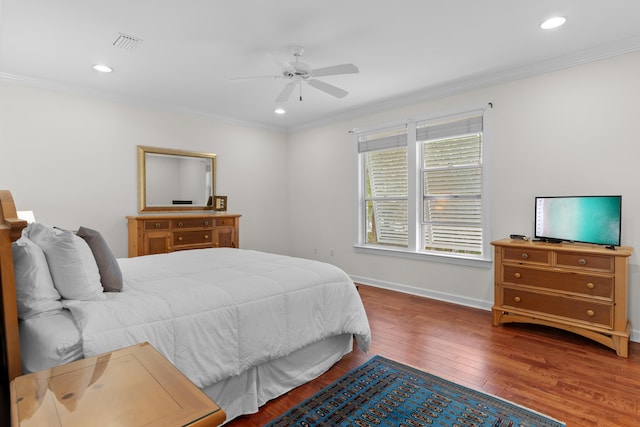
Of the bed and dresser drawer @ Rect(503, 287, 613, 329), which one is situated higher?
the bed

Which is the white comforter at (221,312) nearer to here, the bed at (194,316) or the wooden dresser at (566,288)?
the bed at (194,316)

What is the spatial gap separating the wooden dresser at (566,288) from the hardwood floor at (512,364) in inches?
6.2

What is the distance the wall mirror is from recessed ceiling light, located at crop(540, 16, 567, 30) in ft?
13.8

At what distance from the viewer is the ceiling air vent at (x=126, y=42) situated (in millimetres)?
2770

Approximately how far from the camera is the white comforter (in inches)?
62.3

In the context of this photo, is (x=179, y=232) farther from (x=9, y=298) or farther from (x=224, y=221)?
(x=9, y=298)

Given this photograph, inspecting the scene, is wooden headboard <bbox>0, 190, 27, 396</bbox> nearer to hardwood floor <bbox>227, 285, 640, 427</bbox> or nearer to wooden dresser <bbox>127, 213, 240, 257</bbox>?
hardwood floor <bbox>227, 285, 640, 427</bbox>

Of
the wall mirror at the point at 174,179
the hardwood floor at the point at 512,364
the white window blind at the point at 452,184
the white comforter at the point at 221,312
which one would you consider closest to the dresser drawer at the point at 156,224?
the wall mirror at the point at 174,179

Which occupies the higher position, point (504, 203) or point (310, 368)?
point (504, 203)

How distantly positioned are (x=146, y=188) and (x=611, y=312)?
5.11 meters

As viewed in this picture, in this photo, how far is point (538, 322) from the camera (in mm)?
3064

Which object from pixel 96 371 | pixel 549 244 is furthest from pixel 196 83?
pixel 549 244

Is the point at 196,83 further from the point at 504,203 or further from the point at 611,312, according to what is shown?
the point at 611,312

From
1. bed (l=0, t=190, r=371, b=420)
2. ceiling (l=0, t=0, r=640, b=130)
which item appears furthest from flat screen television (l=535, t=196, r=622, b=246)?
bed (l=0, t=190, r=371, b=420)
